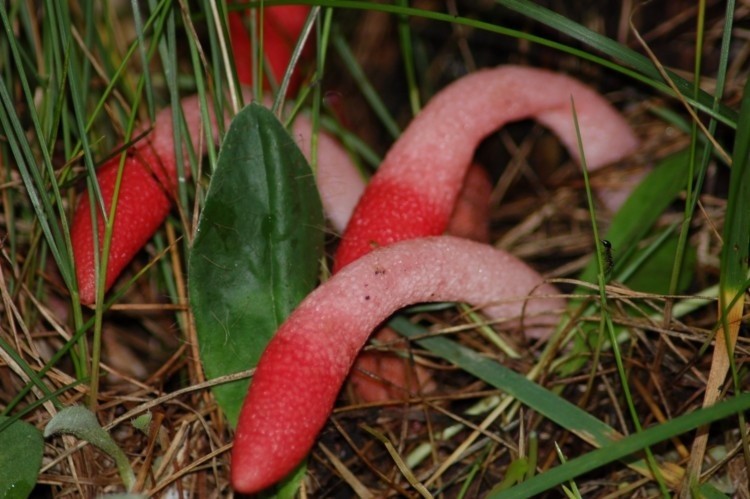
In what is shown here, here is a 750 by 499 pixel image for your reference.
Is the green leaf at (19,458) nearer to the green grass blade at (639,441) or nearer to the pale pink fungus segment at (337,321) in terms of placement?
the pale pink fungus segment at (337,321)

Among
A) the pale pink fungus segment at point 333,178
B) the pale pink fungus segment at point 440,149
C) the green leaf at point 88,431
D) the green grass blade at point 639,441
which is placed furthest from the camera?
the pale pink fungus segment at point 333,178

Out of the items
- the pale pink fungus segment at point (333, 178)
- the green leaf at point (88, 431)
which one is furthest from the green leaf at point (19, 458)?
the pale pink fungus segment at point (333, 178)

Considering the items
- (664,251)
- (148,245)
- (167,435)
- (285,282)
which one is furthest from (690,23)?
(167,435)

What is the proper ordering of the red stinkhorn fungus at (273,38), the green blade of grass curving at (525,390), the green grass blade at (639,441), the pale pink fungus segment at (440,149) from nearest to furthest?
the green grass blade at (639,441), the green blade of grass curving at (525,390), the pale pink fungus segment at (440,149), the red stinkhorn fungus at (273,38)

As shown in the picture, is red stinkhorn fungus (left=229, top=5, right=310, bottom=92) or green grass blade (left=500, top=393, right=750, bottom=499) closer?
green grass blade (left=500, top=393, right=750, bottom=499)

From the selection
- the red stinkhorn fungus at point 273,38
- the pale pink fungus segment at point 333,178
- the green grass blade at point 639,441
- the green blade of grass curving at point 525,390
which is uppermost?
the red stinkhorn fungus at point 273,38

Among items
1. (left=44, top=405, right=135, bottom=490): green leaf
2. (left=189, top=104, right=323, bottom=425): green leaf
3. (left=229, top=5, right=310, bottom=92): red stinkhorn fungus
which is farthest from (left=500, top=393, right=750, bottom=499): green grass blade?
(left=229, top=5, right=310, bottom=92): red stinkhorn fungus

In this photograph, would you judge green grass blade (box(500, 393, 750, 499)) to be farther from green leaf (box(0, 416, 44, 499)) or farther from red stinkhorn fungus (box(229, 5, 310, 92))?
red stinkhorn fungus (box(229, 5, 310, 92))
